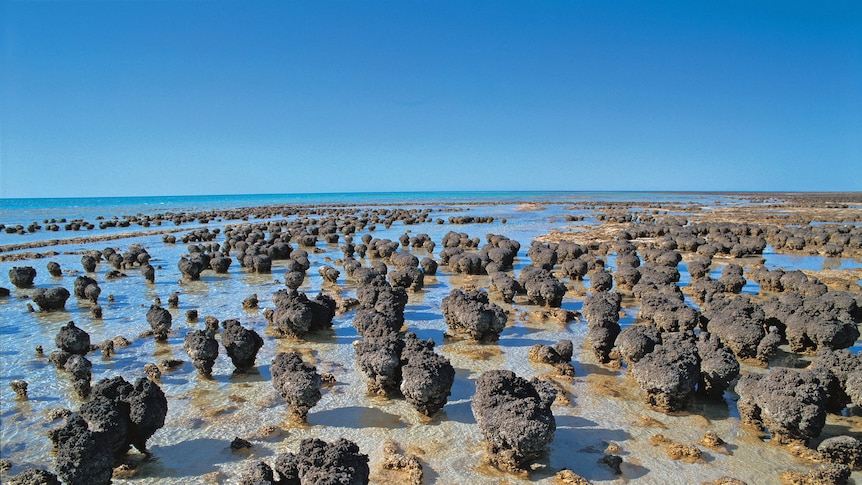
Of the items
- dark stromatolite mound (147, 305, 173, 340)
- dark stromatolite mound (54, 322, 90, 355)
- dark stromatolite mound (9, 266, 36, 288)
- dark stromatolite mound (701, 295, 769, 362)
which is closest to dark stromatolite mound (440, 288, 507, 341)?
dark stromatolite mound (701, 295, 769, 362)

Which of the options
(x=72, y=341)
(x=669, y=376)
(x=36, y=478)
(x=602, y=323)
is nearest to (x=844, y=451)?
(x=669, y=376)

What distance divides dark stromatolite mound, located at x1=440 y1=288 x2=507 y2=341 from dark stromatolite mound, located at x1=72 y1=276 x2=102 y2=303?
12.5 meters

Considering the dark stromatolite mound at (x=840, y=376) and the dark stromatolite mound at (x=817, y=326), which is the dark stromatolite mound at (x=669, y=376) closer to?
the dark stromatolite mound at (x=840, y=376)

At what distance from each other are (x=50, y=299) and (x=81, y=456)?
1219cm

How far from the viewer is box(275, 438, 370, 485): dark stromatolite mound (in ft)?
18.7

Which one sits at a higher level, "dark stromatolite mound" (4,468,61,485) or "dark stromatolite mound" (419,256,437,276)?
"dark stromatolite mound" (419,256,437,276)

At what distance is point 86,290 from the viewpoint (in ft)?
55.4

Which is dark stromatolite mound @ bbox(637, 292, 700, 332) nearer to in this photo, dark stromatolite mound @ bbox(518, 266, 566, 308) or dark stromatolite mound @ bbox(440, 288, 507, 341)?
dark stromatolite mound @ bbox(518, 266, 566, 308)

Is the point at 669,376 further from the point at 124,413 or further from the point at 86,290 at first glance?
the point at 86,290

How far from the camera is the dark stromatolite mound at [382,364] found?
30.5 ft

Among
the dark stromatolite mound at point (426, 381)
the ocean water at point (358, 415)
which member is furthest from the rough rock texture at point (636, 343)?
the dark stromatolite mound at point (426, 381)

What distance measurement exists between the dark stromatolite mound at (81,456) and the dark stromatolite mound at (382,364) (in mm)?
4273

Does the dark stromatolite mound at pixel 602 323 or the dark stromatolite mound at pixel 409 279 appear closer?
the dark stromatolite mound at pixel 602 323

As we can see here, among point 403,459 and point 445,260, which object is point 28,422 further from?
point 445,260
